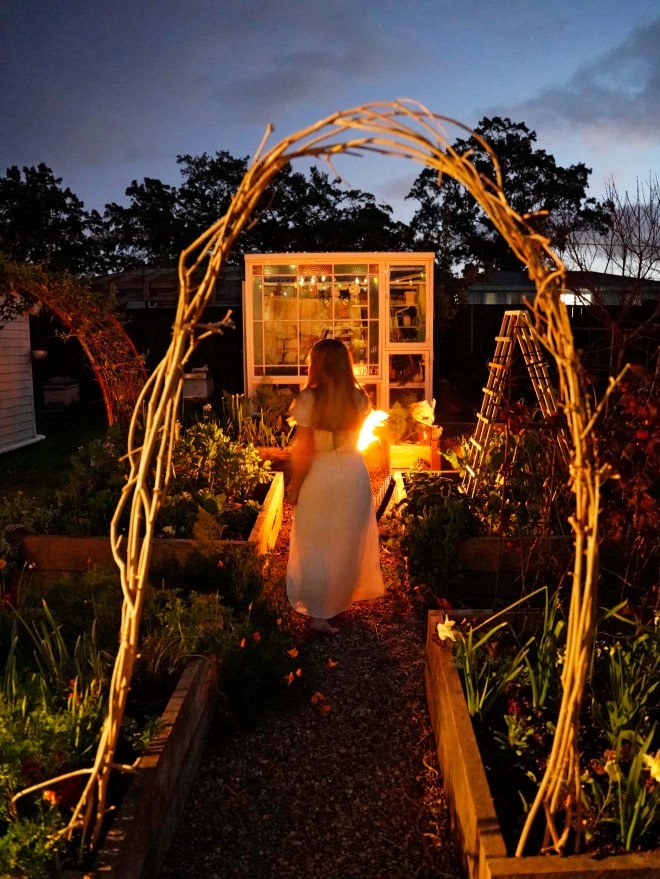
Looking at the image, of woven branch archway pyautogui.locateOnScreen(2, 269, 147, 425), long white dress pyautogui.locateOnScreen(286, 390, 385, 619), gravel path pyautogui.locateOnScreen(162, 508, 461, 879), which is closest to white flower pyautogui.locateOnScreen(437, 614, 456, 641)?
gravel path pyautogui.locateOnScreen(162, 508, 461, 879)

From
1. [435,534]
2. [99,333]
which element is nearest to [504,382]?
[435,534]

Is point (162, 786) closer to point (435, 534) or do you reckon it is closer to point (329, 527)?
point (329, 527)

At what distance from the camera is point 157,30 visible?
7.05 m

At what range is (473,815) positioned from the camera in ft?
6.91

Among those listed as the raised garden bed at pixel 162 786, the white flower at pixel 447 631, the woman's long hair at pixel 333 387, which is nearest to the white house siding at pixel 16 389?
the woman's long hair at pixel 333 387

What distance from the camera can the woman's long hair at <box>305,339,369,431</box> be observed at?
3.90 meters

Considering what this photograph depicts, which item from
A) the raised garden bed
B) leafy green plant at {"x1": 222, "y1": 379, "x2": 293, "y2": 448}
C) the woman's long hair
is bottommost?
the raised garden bed

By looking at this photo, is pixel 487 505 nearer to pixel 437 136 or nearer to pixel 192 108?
pixel 437 136

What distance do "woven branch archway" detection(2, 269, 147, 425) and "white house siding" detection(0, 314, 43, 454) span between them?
356cm

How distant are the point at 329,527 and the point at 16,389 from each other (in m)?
7.96

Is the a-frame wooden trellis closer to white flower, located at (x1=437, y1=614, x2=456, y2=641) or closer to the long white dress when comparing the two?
the long white dress

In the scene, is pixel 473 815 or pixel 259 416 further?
pixel 259 416

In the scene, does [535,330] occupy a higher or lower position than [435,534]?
higher

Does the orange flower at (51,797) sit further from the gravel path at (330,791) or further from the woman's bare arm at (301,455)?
the woman's bare arm at (301,455)
